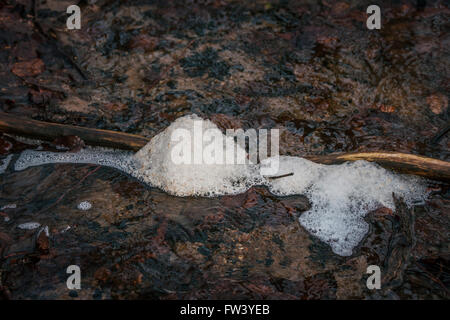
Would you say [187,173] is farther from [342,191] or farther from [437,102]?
[437,102]

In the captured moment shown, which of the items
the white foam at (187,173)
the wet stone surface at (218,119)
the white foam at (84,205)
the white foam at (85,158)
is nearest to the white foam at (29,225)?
the wet stone surface at (218,119)

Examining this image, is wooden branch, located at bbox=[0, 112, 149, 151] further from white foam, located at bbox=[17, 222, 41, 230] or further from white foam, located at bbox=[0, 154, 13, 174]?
white foam, located at bbox=[17, 222, 41, 230]

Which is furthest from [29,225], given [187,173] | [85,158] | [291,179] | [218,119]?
[291,179]

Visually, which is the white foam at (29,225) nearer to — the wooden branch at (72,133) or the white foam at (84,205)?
the white foam at (84,205)

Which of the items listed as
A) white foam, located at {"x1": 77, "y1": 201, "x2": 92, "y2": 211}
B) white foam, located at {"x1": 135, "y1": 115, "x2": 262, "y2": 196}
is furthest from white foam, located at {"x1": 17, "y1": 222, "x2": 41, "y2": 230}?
white foam, located at {"x1": 135, "y1": 115, "x2": 262, "y2": 196}
